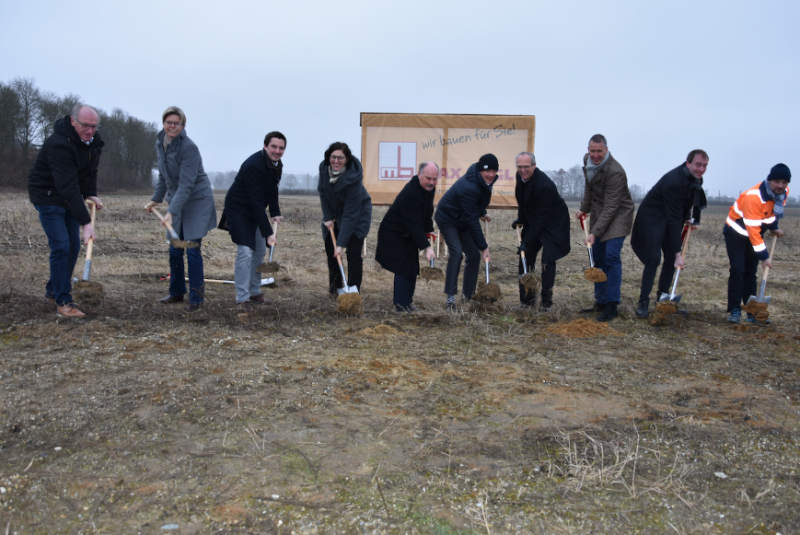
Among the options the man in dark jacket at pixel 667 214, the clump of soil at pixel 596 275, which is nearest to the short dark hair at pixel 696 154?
the man in dark jacket at pixel 667 214

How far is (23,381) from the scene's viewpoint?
3.60 meters

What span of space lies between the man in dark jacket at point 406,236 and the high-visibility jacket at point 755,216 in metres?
3.10

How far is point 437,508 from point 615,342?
323 cm

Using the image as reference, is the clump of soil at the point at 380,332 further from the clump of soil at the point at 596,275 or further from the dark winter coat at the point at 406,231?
the clump of soil at the point at 596,275

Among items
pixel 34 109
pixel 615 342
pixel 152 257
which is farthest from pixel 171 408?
pixel 34 109

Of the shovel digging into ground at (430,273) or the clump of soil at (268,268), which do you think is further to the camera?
the shovel digging into ground at (430,273)

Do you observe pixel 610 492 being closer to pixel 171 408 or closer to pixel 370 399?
pixel 370 399

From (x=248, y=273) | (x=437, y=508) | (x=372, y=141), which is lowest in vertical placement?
(x=437, y=508)

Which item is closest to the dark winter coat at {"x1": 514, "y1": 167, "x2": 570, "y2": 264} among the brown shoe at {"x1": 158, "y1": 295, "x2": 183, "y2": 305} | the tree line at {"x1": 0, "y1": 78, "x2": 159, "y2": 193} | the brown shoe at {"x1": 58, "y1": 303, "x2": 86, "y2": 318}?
the brown shoe at {"x1": 158, "y1": 295, "x2": 183, "y2": 305}

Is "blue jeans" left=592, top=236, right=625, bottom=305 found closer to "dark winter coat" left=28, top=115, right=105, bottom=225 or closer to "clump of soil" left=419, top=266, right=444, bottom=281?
"clump of soil" left=419, top=266, right=444, bottom=281

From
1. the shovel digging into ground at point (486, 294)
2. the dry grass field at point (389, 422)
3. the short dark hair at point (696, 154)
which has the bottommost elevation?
the dry grass field at point (389, 422)

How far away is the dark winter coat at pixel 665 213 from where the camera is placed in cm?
596

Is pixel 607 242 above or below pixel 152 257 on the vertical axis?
above

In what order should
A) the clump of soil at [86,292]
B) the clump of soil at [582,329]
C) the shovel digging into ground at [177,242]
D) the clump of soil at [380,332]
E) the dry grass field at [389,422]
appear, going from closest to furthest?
the dry grass field at [389,422], the clump of soil at [380,332], the clump of soil at [86,292], the clump of soil at [582,329], the shovel digging into ground at [177,242]
